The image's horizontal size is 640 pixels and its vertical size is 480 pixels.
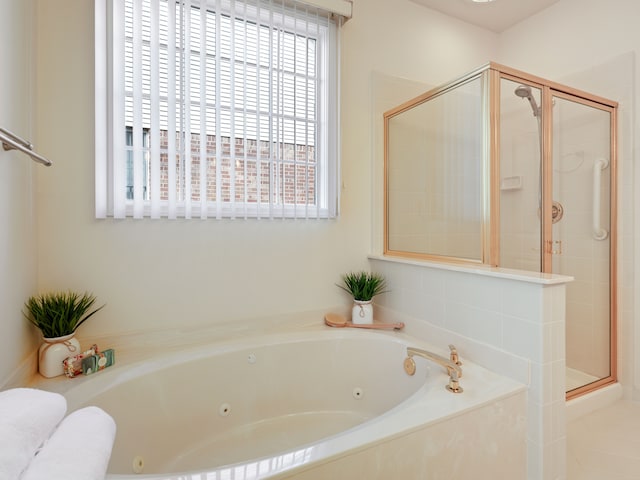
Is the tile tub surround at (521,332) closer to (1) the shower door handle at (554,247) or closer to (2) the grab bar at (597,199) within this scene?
(1) the shower door handle at (554,247)

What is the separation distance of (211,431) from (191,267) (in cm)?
73

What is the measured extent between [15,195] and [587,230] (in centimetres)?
272

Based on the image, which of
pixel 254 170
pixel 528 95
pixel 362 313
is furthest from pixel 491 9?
pixel 362 313

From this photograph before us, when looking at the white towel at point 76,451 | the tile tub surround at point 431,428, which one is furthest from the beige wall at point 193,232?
the white towel at point 76,451

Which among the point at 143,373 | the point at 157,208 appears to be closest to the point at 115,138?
the point at 157,208

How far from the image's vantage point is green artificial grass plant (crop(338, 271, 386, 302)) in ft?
6.31

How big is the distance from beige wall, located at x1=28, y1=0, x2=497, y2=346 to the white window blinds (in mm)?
83

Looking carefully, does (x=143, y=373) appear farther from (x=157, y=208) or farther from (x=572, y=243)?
(x=572, y=243)

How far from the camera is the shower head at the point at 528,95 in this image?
1.68m

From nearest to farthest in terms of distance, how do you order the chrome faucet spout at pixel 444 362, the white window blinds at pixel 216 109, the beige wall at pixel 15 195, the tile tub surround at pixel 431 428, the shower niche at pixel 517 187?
the tile tub surround at pixel 431 428
the beige wall at pixel 15 195
the chrome faucet spout at pixel 444 362
the white window blinds at pixel 216 109
the shower niche at pixel 517 187

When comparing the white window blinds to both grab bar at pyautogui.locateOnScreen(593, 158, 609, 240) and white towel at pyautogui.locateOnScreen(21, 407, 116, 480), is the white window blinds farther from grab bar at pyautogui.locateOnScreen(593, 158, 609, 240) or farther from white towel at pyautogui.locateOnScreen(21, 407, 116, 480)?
grab bar at pyautogui.locateOnScreen(593, 158, 609, 240)

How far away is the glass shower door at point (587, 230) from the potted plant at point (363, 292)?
961 millimetres

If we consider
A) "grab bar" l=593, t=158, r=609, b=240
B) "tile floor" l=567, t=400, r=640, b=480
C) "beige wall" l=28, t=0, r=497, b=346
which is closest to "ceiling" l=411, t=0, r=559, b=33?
"beige wall" l=28, t=0, r=497, b=346

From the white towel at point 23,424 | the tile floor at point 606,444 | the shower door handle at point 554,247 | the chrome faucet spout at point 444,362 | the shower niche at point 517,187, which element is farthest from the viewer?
the shower door handle at point 554,247
